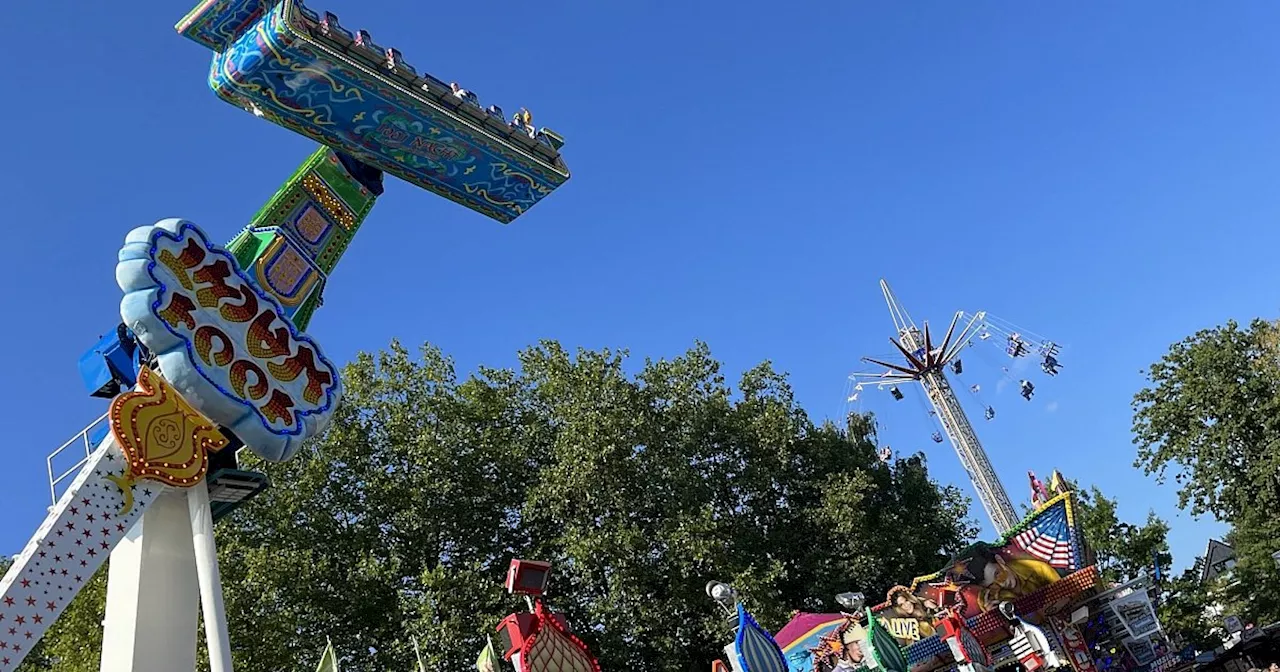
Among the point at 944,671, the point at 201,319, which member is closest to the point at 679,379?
the point at 944,671

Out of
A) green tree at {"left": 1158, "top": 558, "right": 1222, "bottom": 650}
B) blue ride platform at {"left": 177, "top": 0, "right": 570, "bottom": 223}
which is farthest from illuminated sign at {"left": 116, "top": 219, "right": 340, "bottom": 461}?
green tree at {"left": 1158, "top": 558, "right": 1222, "bottom": 650}

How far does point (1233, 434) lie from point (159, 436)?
97.7 ft

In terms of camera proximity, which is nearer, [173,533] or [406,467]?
[173,533]

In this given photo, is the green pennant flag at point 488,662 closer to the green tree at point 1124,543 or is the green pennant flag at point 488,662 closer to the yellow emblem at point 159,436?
the yellow emblem at point 159,436

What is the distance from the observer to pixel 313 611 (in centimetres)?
1903

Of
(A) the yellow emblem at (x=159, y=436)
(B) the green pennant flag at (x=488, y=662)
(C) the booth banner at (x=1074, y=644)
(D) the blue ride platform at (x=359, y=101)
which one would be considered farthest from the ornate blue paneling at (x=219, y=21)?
(C) the booth banner at (x=1074, y=644)

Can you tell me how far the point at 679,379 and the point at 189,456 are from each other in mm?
15361

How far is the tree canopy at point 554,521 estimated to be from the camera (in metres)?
18.8

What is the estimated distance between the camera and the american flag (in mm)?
19109

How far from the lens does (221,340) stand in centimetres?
955

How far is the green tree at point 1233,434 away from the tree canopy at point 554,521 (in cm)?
1066

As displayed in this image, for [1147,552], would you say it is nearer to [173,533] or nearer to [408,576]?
[408,576]

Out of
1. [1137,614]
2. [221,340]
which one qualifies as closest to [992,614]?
[1137,614]

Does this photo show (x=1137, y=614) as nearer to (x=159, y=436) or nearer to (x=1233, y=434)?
(x=1233, y=434)
